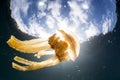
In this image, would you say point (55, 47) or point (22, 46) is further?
point (55, 47)

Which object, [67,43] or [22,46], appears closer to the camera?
[22,46]

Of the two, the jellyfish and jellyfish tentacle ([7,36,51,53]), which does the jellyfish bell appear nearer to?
the jellyfish

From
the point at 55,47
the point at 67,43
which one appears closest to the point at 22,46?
the point at 55,47

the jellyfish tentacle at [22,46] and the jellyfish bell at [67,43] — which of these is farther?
the jellyfish bell at [67,43]

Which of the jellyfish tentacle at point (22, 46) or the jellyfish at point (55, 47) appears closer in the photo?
the jellyfish tentacle at point (22, 46)

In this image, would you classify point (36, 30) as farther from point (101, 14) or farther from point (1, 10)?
point (101, 14)

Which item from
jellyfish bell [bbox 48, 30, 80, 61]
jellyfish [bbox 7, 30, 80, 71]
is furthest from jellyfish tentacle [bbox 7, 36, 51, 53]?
jellyfish bell [bbox 48, 30, 80, 61]

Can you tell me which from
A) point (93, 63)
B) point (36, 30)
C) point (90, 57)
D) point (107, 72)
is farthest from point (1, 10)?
point (107, 72)

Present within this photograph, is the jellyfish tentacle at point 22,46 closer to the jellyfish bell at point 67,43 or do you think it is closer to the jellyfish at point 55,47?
the jellyfish at point 55,47

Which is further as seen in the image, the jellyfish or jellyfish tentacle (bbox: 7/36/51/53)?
the jellyfish

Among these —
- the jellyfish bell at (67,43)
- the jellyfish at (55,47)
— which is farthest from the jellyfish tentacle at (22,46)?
the jellyfish bell at (67,43)

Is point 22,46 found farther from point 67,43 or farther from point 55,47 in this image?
point 67,43
